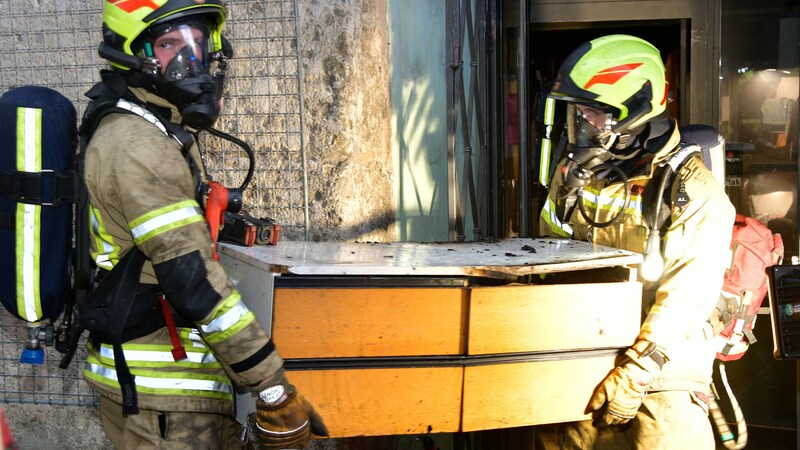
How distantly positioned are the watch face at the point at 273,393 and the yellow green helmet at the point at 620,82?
5.21 feet

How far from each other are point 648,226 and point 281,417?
1.56 meters

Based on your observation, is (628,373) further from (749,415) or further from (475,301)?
(749,415)

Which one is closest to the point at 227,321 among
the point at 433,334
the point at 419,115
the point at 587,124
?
the point at 433,334

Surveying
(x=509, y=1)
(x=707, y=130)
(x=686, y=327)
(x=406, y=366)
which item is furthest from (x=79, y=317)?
(x=509, y=1)

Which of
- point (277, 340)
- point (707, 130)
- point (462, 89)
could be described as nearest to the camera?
point (277, 340)

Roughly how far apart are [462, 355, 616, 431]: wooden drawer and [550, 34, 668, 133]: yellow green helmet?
96 centimetres

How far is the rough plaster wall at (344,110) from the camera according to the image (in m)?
4.23

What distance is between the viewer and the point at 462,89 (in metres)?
4.61

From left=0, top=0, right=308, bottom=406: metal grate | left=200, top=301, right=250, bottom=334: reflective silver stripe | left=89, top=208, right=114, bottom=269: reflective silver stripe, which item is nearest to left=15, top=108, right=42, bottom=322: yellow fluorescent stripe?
left=89, top=208, right=114, bottom=269: reflective silver stripe

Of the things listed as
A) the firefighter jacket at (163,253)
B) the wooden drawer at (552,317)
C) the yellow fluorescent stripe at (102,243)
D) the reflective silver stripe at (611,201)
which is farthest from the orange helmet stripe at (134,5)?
the reflective silver stripe at (611,201)

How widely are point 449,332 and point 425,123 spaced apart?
84.9 inches

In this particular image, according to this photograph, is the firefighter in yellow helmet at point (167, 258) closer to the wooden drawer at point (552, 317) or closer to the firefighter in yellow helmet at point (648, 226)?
the wooden drawer at point (552, 317)

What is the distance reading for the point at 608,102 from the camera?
10.4 ft

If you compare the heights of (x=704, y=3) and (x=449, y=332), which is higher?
(x=704, y=3)
